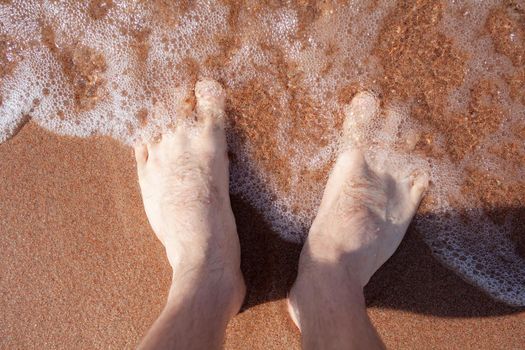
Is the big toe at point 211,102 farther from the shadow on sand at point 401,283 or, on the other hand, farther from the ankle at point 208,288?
the ankle at point 208,288

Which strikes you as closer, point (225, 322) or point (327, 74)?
point (225, 322)

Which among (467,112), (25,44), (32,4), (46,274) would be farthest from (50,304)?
(467,112)

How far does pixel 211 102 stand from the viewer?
72.4 inches

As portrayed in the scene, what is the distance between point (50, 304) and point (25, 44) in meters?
1.17

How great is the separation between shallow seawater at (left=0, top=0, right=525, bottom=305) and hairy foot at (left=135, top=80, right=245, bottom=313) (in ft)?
0.26

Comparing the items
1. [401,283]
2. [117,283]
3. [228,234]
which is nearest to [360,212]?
[401,283]

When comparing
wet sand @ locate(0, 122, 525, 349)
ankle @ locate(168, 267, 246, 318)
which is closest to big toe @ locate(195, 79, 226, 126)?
wet sand @ locate(0, 122, 525, 349)

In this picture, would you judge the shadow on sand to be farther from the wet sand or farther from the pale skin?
the pale skin

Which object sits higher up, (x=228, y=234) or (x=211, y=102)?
(x=211, y=102)

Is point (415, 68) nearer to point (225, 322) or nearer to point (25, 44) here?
point (225, 322)

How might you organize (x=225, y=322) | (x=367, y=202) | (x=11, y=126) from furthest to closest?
(x=11, y=126) < (x=367, y=202) < (x=225, y=322)

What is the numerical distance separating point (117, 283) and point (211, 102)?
88 centimetres

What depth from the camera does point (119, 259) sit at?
5.83 feet

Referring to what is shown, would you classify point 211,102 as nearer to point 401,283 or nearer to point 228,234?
point 228,234
